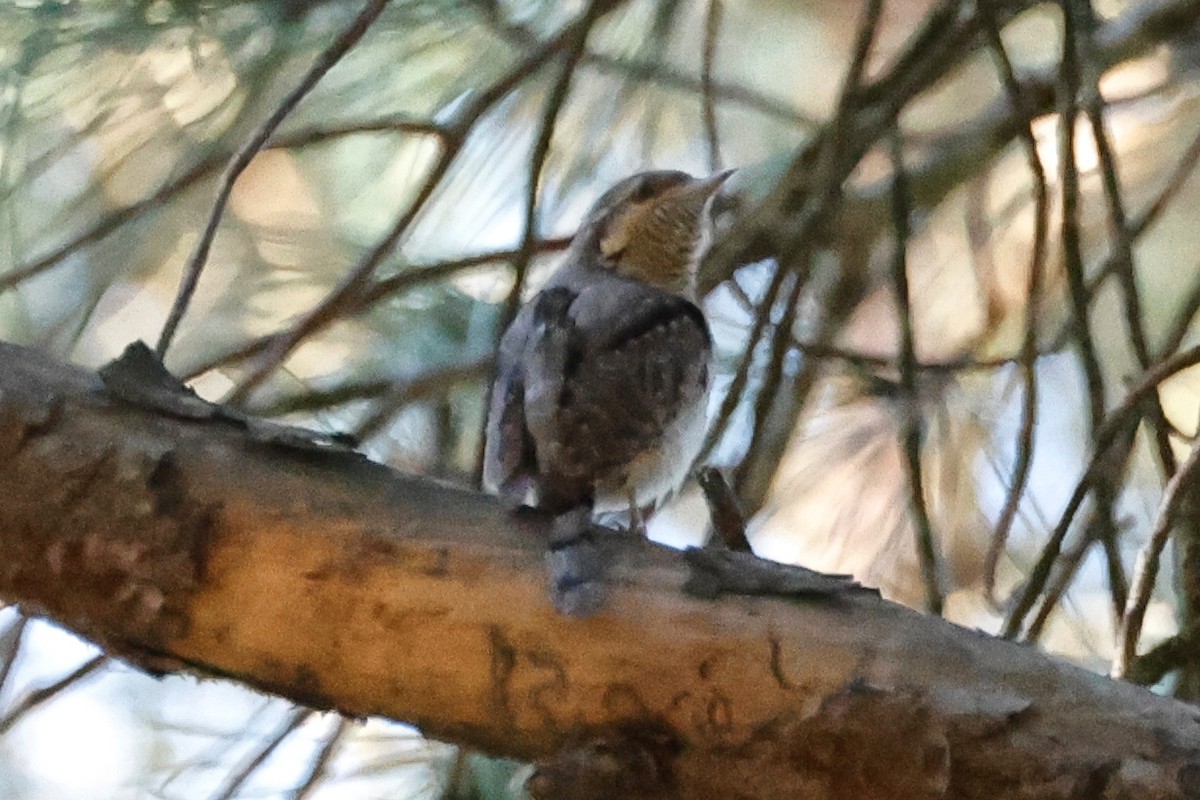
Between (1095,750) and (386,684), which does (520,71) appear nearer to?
(386,684)

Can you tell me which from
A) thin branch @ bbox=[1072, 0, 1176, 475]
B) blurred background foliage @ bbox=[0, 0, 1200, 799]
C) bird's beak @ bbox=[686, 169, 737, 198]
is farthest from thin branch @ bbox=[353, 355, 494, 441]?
thin branch @ bbox=[1072, 0, 1176, 475]

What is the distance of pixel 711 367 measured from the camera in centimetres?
165

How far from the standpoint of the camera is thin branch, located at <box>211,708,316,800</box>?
4.95ft

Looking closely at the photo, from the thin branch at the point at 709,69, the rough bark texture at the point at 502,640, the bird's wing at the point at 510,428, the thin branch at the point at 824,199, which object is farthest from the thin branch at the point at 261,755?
the thin branch at the point at 709,69

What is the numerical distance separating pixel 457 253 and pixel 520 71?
40 cm

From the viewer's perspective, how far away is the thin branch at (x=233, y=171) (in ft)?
4.01

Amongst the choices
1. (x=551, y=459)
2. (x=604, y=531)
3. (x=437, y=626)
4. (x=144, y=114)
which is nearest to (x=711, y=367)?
(x=551, y=459)

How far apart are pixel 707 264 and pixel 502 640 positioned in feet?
3.43

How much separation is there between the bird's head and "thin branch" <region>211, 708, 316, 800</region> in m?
0.77

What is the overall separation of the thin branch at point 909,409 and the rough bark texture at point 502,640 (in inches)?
15.6

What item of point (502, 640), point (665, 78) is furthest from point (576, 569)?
point (665, 78)

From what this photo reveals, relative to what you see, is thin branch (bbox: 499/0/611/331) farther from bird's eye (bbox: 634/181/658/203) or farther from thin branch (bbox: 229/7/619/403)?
bird's eye (bbox: 634/181/658/203)

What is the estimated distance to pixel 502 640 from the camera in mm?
1015

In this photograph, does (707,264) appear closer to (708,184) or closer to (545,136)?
(708,184)
